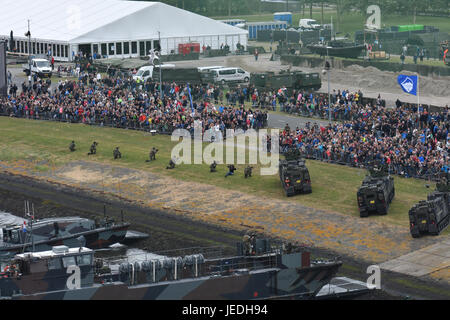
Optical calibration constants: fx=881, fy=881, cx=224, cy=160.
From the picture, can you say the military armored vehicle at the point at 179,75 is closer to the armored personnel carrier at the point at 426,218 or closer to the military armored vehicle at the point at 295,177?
the military armored vehicle at the point at 295,177

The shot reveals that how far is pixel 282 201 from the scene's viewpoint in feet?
166

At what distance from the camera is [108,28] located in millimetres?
100438

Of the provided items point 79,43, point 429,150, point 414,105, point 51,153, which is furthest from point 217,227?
point 79,43

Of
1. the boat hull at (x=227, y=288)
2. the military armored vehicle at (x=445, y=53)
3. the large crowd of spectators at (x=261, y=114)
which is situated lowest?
the boat hull at (x=227, y=288)

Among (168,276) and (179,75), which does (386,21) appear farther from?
(168,276)

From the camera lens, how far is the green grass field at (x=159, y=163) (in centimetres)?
5053

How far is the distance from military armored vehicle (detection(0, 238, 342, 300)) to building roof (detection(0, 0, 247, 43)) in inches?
2709

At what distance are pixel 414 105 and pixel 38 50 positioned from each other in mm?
50354

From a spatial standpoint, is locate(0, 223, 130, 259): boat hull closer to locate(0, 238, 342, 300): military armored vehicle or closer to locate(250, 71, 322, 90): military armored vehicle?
locate(0, 238, 342, 300): military armored vehicle
